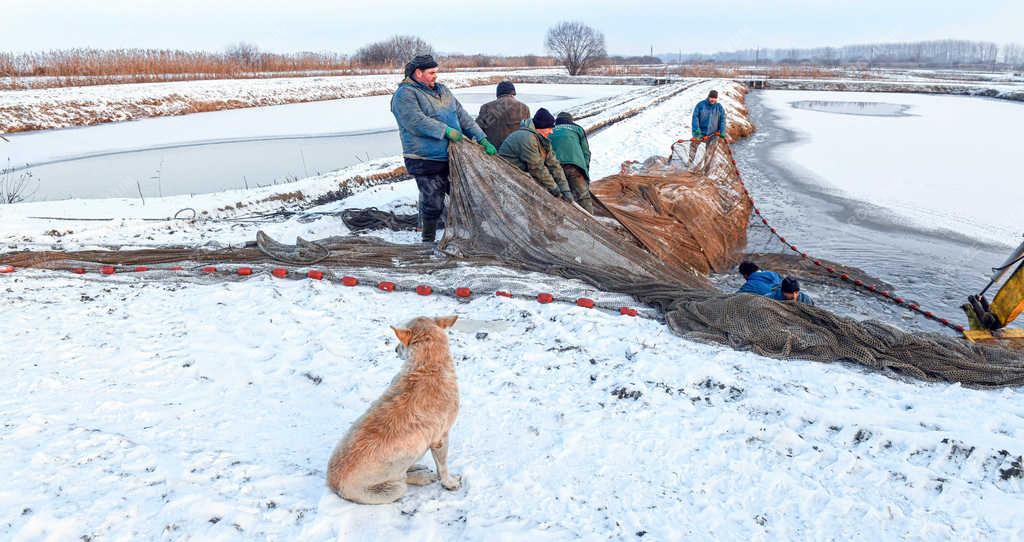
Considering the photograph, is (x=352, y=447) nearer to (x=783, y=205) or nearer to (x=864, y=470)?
(x=864, y=470)

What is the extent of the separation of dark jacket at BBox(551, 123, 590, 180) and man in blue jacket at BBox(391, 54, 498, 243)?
1.23 meters

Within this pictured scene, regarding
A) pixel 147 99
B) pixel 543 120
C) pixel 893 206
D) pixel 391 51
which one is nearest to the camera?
pixel 543 120

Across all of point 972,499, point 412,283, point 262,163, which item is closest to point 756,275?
point 972,499

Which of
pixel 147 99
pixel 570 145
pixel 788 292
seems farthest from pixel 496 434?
pixel 147 99

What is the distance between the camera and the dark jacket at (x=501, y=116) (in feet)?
30.2

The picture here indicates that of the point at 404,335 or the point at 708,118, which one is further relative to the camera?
the point at 708,118

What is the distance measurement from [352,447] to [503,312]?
110 inches

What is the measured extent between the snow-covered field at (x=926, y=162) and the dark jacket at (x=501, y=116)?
7.33 metres

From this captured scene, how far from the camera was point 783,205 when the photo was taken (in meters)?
11.8

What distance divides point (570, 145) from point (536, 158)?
0.82 m

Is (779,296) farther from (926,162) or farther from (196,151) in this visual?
(196,151)

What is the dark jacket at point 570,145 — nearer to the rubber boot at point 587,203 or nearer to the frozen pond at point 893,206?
the rubber boot at point 587,203

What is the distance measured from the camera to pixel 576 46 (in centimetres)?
7212

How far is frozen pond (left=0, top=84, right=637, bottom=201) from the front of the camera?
13104 millimetres
